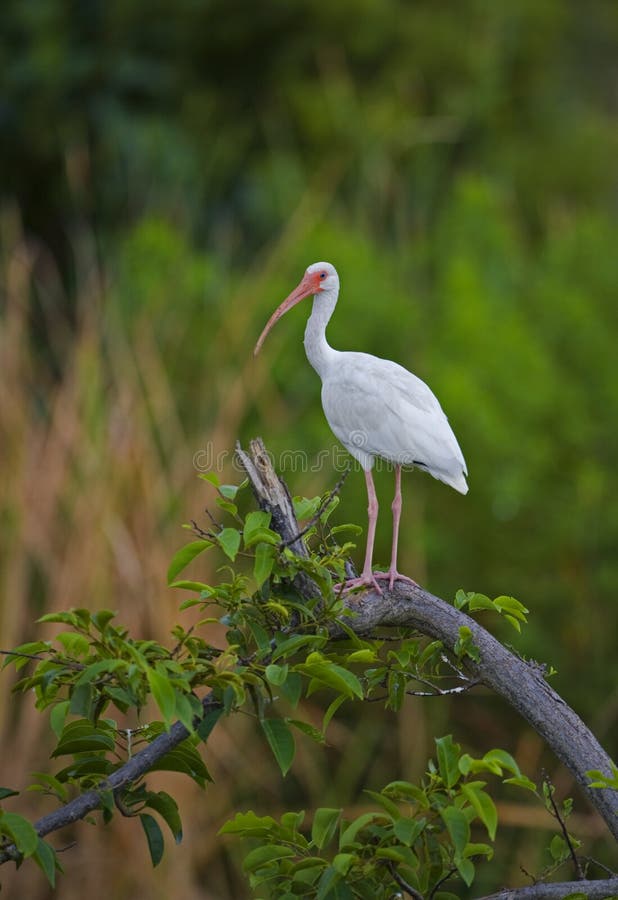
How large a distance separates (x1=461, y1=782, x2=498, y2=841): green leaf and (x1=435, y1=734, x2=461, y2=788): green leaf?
0.21 ft

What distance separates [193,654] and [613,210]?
1564cm

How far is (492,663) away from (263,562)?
68cm

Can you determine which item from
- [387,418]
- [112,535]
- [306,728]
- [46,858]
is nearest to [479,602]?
[306,728]

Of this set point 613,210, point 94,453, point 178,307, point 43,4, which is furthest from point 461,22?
point 94,453

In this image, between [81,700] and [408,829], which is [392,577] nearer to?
[408,829]

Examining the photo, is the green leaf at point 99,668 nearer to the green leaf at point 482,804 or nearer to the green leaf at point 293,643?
the green leaf at point 293,643

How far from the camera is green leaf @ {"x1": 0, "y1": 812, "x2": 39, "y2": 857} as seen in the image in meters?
2.66

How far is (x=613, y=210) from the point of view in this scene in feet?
57.5

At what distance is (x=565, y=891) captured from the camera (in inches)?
115

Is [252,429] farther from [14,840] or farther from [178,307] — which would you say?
[14,840]

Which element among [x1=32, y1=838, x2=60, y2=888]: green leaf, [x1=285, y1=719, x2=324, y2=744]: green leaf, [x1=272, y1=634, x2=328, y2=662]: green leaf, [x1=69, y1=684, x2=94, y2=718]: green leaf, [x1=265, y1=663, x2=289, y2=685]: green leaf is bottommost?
[x1=32, y1=838, x2=60, y2=888]: green leaf

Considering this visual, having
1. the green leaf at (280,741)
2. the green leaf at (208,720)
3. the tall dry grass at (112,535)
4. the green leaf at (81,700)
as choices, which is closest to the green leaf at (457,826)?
the green leaf at (280,741)

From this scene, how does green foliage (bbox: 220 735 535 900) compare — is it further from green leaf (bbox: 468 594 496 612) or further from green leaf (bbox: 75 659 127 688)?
green leaf (bbox: 75 659 127 688)

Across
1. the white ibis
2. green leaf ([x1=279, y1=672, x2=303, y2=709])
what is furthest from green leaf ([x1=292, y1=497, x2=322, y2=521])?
the white ibis
